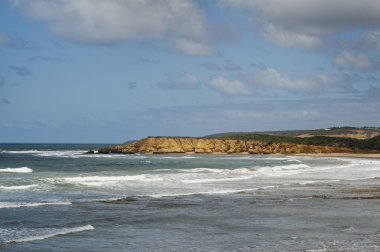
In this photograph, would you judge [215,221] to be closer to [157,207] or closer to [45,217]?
[157,207]

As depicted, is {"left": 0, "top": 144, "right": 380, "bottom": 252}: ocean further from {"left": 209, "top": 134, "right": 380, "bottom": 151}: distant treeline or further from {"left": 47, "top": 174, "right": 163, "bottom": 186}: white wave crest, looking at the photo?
{"left": 209, "top": 134, "right": 380, "bottom": 151}: distant treeline

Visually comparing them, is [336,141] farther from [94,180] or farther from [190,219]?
[190,219]

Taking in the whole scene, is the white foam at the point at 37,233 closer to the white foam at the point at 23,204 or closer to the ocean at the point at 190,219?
the ocean at the point at 190,219

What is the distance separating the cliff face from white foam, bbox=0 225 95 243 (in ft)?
309

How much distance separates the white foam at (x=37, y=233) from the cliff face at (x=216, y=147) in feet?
309

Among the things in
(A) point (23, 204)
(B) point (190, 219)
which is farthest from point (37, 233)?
(A) point (23, 204)

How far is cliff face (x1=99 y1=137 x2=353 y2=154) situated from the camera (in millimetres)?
110625

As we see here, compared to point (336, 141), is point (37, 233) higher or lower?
lower

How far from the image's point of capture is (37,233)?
16312mm

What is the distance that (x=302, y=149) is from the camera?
109938 millimetres

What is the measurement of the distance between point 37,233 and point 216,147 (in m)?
96.3

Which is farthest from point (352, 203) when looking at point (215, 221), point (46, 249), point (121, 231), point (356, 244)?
point (46, 249)

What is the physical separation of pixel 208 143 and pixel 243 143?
707cm

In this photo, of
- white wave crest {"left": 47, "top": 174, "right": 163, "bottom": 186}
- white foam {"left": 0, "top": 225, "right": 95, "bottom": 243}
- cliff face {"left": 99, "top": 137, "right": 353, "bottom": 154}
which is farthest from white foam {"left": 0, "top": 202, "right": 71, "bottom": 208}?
cliff face {"left": 99, "top": 137, "right": 353, "bottom": 154}
